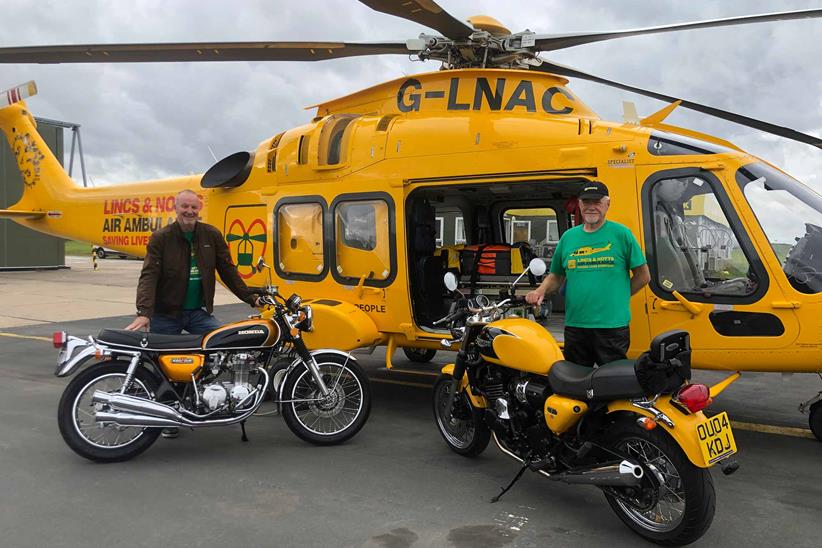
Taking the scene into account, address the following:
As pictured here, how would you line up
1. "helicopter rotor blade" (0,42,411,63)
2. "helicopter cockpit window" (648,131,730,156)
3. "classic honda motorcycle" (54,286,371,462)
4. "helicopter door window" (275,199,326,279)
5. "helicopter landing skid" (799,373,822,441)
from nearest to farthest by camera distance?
"classic honda motorcycle" (54,286,371,462) → "helicopter cockpit window" (648,131,730,156) → "helicopter landing skid" (799,373,822,441) → "helicopter rotor blade" (0,42,411,63) → "helicopter door window" (275,199,326,279)

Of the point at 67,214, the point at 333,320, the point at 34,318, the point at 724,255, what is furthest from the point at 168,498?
the point at 34,318

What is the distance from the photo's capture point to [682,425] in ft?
9.76

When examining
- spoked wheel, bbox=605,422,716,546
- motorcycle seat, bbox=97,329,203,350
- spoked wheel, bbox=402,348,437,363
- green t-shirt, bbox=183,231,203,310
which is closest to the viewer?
spoked wheel, bbox=605,422,716,546

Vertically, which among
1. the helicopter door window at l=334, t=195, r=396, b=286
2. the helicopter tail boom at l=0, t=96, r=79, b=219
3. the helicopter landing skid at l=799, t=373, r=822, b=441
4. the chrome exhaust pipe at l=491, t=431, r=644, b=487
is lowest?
the helicopter landing skid at l=799, t=373, r=822, b=441

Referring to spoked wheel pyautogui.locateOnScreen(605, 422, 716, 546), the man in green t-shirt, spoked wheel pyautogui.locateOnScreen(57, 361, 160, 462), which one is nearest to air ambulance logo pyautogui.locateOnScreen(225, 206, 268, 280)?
spoked wheel pyautogui.locateOnScreen(57, 361, 160, 462)

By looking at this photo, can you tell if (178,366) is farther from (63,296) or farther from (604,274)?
(63,296)

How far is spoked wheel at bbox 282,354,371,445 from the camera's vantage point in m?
4.70

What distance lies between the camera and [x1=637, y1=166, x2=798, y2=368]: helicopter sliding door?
433 centimetres

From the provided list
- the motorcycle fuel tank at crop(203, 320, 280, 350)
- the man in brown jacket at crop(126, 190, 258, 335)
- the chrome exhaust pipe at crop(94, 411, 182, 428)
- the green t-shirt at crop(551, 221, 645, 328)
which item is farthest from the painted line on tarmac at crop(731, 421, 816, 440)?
the chrome exhaust pipe at crop(94, 411, 182, 428)

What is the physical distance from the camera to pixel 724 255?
4527mm

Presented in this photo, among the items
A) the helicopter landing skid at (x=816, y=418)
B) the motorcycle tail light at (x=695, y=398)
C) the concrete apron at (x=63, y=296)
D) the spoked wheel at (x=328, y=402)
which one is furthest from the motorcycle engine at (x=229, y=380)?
the concrete apron at (x=63, y=296)

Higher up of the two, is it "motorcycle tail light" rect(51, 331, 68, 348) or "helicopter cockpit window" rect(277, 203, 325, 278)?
"helicopter cockpit window" rect(277, 203, 325, 278)

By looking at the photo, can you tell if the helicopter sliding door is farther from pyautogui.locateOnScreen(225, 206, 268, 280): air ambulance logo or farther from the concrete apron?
the concrete apron

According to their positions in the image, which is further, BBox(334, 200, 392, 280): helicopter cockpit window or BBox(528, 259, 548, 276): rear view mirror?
BBox(334, 200, 392, 280): helicopter cockpit window
